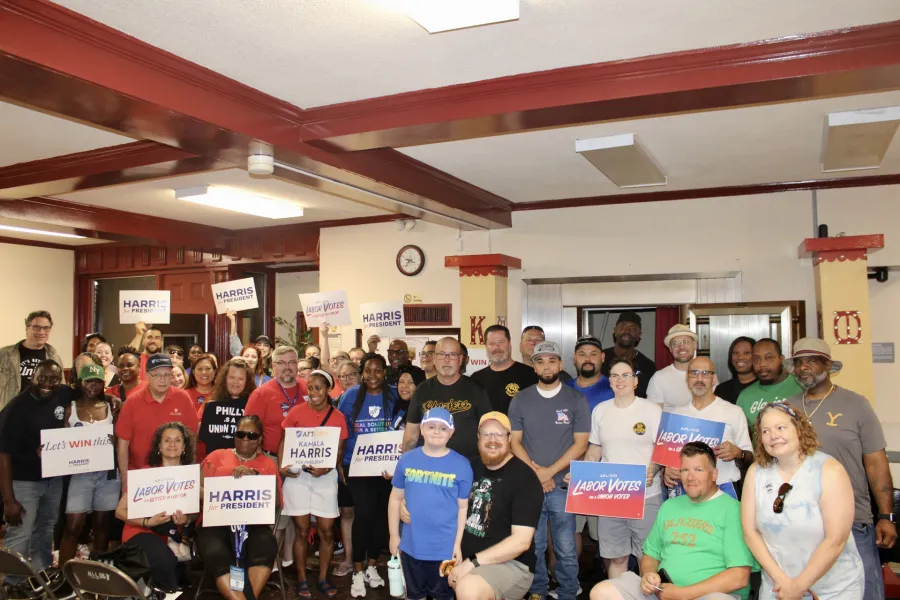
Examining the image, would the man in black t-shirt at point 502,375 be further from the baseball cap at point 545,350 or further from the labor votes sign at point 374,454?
the labor votes sign at point 374,454

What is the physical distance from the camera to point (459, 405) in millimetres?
4594

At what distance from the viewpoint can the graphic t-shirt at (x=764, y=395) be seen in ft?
15.0

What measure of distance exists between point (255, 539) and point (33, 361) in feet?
9.65

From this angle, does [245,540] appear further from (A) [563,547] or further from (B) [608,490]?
(B) [608,490]

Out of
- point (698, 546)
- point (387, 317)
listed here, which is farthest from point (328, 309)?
point (698, 546)

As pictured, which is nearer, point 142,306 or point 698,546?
point 698,546

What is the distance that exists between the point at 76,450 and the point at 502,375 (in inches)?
122

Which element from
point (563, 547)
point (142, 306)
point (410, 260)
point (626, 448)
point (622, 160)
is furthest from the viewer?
point (410, 260)

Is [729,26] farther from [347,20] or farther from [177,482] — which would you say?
[177,482]

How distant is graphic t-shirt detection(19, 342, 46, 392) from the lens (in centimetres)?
588

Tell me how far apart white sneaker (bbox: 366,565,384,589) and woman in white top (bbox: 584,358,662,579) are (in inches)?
64.9

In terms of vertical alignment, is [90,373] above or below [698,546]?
above

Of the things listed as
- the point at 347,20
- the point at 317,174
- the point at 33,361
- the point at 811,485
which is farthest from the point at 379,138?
the point at 33,361

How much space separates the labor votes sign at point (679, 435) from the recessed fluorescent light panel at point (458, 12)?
2.51 m
